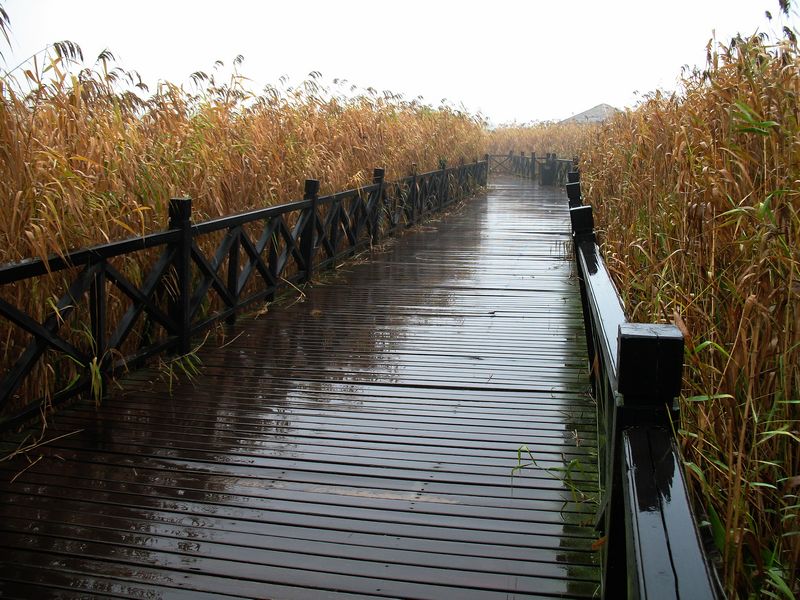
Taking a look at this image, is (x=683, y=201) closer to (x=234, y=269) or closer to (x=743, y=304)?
(x=743, y=304)

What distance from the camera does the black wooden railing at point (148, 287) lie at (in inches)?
136

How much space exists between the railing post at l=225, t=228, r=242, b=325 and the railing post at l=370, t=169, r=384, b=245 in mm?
3733

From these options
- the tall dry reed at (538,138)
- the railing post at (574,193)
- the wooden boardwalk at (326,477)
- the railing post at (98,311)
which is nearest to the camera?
the wooden boardwalk at (326,477)

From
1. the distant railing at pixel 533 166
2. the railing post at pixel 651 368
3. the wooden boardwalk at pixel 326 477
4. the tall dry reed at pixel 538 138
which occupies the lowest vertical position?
the wooden boardwalk at pixel 326 477

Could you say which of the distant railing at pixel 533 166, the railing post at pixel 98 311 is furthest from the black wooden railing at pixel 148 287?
the distant railing at pixel 533 166

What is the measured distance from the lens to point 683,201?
3061mm

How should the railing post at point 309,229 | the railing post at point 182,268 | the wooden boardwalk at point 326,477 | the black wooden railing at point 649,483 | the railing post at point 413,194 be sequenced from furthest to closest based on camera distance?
the railing post at point 413,194 → the railing post at point 309,229 → the railing post at point 182,268 → the wooden boardwalk at point 326,477 → the black wooden railing at point 649,483

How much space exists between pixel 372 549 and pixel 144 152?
315 cm

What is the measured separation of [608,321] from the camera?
228cm

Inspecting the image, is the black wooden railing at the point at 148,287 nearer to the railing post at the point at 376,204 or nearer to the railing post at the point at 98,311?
the railing post at the point at 98,311

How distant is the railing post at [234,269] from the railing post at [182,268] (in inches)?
25.9

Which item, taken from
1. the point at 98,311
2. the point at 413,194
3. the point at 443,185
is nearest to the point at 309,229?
the point at 98,311

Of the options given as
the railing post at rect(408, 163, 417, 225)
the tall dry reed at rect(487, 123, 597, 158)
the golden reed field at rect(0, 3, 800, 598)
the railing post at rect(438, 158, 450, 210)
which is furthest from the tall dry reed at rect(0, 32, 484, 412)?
the tall dry reed at rect(487, 123, 597, 158)

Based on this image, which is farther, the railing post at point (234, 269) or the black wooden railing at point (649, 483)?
the railing post at point (234, 269)
